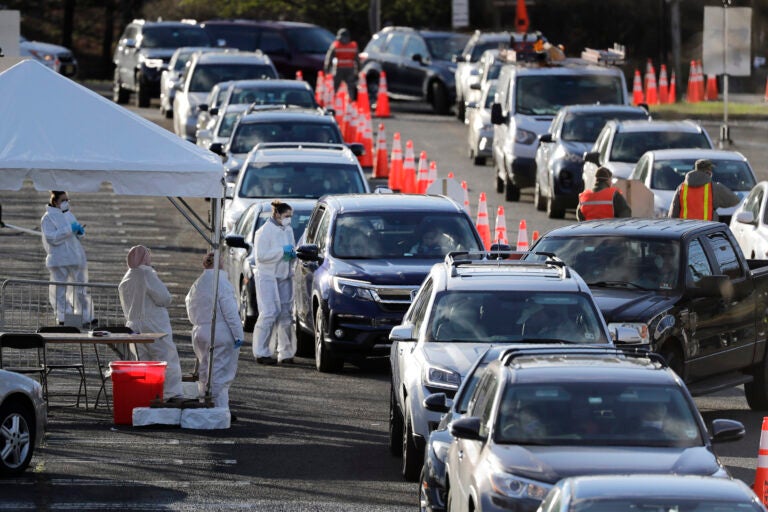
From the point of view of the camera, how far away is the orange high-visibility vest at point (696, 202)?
848 inches

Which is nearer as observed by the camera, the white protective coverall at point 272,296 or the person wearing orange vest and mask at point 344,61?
the white protective coverall at point 272,296

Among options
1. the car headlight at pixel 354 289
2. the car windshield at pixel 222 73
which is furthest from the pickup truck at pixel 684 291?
the car windshield at pixel 222 73

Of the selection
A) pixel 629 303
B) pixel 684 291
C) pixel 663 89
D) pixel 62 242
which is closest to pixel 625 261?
pixel 684 291

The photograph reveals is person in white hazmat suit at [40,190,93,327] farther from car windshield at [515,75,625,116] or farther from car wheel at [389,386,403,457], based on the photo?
car windshield at [515,75,625,116]

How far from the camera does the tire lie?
1329cm

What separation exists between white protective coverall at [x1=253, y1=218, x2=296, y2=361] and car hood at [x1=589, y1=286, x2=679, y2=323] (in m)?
4.26

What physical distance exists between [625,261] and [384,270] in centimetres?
287

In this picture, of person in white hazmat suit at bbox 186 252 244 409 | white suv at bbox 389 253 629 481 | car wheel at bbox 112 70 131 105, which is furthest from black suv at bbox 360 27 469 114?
white suv at bbox 389 253 629 481

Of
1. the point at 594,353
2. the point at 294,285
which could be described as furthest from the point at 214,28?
the point at 594,353

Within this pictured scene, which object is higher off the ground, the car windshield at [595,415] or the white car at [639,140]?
the car windshield at [595,415]

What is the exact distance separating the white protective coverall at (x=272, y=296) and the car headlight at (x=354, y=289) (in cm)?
107

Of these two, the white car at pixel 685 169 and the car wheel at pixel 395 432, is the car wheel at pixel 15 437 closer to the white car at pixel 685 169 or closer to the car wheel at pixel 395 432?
the car wheel at pixel 395 432

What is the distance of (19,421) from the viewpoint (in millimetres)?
13422

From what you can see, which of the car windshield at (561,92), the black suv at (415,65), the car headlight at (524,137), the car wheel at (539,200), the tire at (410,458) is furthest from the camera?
the black suv at (415,65)
